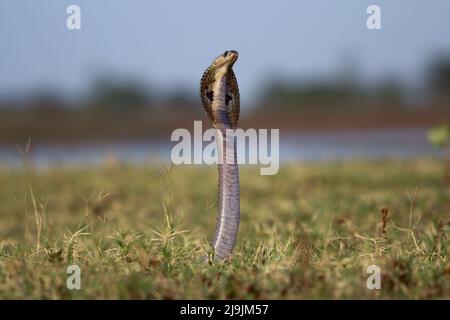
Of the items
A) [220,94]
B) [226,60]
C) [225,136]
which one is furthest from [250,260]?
[226,60]

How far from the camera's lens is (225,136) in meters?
4.24

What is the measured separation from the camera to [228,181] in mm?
4168

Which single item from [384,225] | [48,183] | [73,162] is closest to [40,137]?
[73,162]

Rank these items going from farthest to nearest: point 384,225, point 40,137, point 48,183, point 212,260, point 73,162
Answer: point 40,137 < point 73,162 < point 48,183 < point 384,225 < point 212,260

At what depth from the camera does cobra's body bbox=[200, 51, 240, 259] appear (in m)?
4.16

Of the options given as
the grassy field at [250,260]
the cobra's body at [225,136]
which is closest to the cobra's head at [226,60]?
the cobra's body at [225,136]

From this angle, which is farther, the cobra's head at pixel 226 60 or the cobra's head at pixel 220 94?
the cobra's head at pixel 220 94

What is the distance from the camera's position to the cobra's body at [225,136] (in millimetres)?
4164

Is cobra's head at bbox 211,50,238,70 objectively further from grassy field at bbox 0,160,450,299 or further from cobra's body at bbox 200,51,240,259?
grassy field at bbox 0,160,450,299

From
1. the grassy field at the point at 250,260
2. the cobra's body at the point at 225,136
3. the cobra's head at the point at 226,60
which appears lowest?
the grassy field at the point at 250,260

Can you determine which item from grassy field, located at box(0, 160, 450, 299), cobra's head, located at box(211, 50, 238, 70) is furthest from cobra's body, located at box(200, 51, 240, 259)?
grassy field, located at box(0, 160, 450, 299)

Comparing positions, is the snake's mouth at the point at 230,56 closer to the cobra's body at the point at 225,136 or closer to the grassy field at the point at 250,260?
the cobra's body at the point at 225,136
